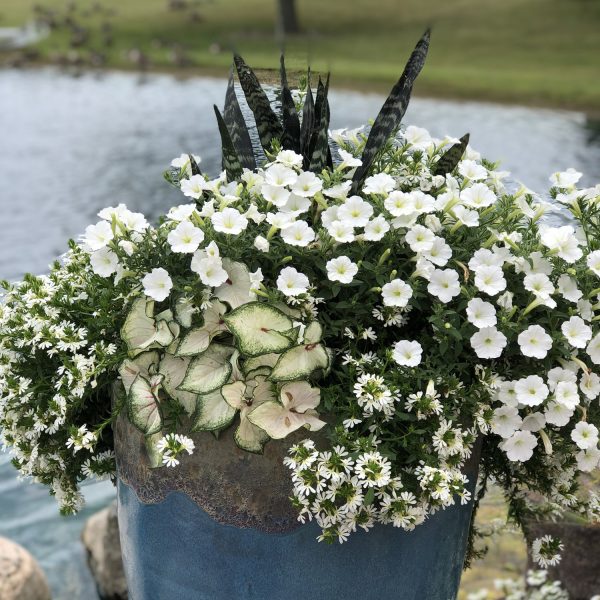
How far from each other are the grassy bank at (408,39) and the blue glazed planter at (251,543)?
584 inches

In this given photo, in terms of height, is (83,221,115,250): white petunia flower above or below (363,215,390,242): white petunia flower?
below

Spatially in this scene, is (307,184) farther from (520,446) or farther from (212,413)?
(520,446)

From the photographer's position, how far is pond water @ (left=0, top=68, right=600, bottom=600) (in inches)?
427

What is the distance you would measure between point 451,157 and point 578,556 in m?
1.77

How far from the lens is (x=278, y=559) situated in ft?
5.98

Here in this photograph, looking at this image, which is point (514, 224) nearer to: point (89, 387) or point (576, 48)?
point (89, 387)

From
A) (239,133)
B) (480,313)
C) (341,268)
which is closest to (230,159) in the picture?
A: (239,133)

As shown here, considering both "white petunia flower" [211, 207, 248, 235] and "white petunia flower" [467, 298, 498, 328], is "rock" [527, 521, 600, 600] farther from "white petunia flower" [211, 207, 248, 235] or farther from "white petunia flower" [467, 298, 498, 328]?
"white petunia flower" [211, 207, 248, 235]

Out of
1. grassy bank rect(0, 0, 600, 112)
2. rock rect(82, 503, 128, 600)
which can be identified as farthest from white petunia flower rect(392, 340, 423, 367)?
grassy bank rect(0, 0, 600, 112)

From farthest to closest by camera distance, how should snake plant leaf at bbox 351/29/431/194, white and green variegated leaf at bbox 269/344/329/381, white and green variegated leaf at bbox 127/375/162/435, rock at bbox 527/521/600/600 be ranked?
1. rock at bbox 527/521/600/600
2. snake plant leaf at bbox 351/29/431/194
3. white and green variegated leaf at bbox 127/375/162/435
4. white and green variegated leaf at bbox 269/344/329/381

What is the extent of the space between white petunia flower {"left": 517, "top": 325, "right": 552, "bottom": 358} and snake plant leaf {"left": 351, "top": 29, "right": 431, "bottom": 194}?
56 centimetres

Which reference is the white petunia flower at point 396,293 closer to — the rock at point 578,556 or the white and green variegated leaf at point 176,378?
the white and green variegated leaf at point 176,378

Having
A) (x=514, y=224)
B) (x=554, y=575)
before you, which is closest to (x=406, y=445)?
(x=514, y=224)

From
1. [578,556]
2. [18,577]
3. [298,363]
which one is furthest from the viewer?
[18,577]
